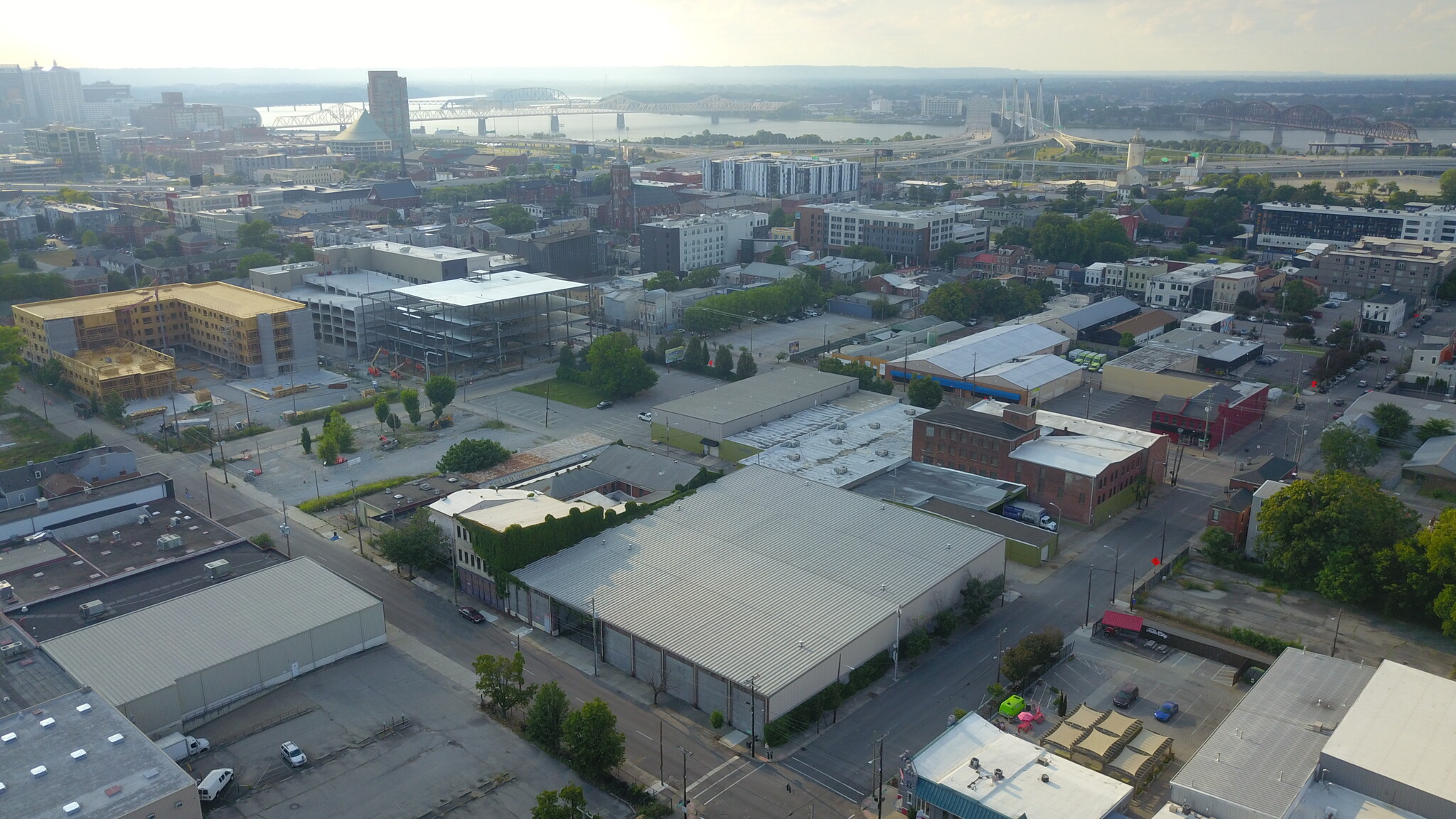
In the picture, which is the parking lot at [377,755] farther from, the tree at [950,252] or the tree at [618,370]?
the tree at [950,252]

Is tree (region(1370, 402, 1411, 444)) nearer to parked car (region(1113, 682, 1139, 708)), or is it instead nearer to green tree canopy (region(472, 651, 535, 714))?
parked car (region(1113, 682, 1139, 708))

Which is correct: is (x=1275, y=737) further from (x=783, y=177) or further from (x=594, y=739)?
(x=783, y=177)

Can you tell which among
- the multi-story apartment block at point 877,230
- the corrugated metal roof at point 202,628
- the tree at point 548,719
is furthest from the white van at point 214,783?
the multi-story apartment block at point 877,230

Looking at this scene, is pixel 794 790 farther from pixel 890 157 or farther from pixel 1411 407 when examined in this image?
pixel 890 157

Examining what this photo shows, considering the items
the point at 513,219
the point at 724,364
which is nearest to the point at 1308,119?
the point at 513,219

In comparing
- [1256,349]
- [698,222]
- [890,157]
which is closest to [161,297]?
[698,222]
